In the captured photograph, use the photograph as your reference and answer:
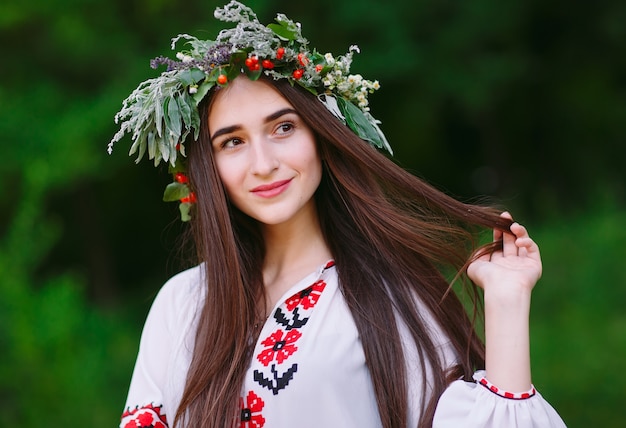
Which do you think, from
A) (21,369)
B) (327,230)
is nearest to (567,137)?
(21,369)

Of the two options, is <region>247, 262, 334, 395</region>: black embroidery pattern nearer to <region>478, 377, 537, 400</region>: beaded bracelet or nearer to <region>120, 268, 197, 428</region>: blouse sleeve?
<region>120, 268, 197, 428</region>: blouse sleeve

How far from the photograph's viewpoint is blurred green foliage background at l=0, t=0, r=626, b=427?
5.24 metres

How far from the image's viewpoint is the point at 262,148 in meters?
2.21

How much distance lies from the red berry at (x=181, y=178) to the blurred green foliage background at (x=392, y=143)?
584mm

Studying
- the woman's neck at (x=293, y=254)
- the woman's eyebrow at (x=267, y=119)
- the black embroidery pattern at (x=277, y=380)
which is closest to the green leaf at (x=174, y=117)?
the woman's eyebrow at (x=267, y=119)

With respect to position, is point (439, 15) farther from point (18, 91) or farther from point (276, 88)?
point (276, 88)

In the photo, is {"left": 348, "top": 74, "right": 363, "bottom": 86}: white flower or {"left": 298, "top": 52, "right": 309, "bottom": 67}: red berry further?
{"left": 348, "top": 74, "right": 363, "bottom": 86}: white flower

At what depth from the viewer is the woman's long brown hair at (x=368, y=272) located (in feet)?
7.22

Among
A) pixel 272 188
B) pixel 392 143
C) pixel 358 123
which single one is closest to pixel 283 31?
pixel 358 123

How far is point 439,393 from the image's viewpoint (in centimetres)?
215

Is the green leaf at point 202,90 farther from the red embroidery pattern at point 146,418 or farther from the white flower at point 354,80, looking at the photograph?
the red embroidery pattern at point 146,418

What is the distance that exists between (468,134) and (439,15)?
3646 millimetres

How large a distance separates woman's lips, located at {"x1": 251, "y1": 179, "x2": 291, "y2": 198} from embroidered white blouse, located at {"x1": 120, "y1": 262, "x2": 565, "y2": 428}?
0.31 metres

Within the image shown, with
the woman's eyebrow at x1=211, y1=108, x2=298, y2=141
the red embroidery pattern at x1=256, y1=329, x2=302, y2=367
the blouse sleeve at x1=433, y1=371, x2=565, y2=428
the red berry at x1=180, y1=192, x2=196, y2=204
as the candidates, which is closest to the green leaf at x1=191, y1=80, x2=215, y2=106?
the woman's eyebrow at x1=211, y1=108, x2=298, y2=141
